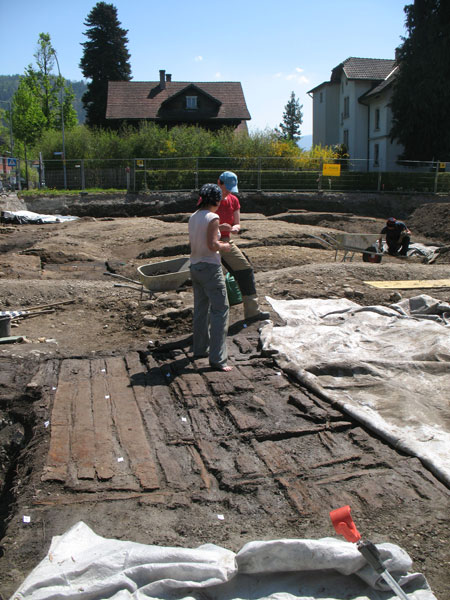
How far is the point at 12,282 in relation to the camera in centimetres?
930

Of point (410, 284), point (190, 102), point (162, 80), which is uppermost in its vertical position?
point (162, 80)

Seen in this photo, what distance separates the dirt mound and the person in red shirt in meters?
14.3

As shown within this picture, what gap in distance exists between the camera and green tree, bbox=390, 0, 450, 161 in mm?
30922

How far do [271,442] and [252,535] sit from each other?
1054mm

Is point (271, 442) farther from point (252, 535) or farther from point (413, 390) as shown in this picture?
point (413, 390)

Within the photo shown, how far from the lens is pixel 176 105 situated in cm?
4266

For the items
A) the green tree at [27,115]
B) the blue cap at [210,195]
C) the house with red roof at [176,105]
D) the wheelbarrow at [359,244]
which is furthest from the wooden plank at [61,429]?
the green tree at [27,115]

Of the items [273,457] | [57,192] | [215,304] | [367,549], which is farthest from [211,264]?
[57,192]

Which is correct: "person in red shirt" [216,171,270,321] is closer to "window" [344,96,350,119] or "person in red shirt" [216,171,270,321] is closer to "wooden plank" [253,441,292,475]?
"wooden plank" [253,441,292,475]

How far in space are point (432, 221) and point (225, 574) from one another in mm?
20111

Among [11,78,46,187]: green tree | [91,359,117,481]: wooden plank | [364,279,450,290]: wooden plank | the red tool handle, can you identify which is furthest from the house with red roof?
the red tool handle

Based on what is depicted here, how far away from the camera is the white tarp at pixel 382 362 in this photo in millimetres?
4070

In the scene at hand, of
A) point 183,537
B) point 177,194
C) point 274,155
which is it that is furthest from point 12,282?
point 274,155

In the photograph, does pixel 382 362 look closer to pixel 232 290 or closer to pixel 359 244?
pixel 232 290
